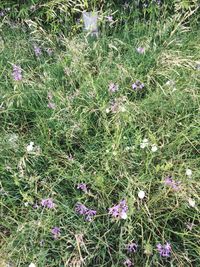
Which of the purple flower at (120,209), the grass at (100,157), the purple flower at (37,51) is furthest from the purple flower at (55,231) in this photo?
the purple flower at (37,51)

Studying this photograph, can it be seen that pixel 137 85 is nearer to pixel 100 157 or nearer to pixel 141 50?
pixel 141 50

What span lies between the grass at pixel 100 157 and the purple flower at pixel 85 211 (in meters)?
0.03

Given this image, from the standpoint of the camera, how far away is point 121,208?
78.1 inches

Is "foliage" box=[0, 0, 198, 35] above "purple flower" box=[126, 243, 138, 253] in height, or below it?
above

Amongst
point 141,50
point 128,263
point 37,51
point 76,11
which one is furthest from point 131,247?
point 76,11

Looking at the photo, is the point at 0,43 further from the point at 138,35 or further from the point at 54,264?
the point at 54,264

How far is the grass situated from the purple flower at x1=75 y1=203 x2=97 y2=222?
30mm

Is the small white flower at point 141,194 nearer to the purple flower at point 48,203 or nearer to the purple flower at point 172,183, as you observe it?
the purple flower at point 172,183

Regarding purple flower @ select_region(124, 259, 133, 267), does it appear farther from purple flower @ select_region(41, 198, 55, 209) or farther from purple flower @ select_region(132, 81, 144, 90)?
purple flower @ select_region(132, 81, 144, 90)

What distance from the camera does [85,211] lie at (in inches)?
82.4

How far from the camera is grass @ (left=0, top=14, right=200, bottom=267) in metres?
2.04

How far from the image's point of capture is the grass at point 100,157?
204 cm

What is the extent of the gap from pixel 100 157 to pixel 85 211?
0.31m

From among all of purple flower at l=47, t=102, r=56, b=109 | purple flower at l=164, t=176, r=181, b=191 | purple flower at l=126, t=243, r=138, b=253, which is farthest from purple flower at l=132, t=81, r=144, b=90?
purple flower at l=126, t=243, r=138, b=253
